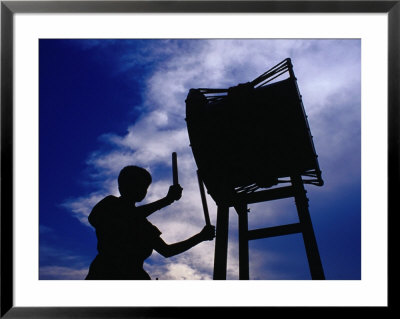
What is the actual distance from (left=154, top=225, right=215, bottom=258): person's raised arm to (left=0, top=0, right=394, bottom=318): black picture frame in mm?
673

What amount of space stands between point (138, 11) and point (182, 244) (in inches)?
78.5

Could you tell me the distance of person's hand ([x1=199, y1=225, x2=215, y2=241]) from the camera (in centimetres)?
373

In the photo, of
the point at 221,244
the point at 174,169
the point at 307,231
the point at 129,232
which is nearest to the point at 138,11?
the point at 174,169

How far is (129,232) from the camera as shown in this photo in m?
3.54

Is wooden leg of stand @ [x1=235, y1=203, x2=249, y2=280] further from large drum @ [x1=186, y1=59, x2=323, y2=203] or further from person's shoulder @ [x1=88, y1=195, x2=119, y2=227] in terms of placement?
person's shoulder @ [x1=88, y1=195, x2=119, y2=227]

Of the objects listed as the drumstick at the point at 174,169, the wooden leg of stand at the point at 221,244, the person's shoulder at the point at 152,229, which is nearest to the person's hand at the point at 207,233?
the person's shoulder at the point at 152,229

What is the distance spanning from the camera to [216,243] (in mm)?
4582

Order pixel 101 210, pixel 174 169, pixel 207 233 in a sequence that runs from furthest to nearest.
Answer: pixel 207 233 → pixel 174 169 → pixel 101 210

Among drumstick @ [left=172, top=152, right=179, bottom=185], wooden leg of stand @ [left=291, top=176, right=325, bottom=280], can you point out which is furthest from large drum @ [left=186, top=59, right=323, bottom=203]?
drumstick @ [left=172, top=152, right=179, bottom=185]

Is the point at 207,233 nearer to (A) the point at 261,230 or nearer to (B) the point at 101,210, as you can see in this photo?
(B) the point at 101,210

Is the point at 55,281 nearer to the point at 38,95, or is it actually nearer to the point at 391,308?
the point at 38,95

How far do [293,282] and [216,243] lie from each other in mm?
1546

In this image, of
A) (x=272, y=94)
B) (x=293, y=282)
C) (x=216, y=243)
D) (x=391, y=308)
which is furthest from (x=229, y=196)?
(x=391, y=308)

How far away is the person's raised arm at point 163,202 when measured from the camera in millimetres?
3623
